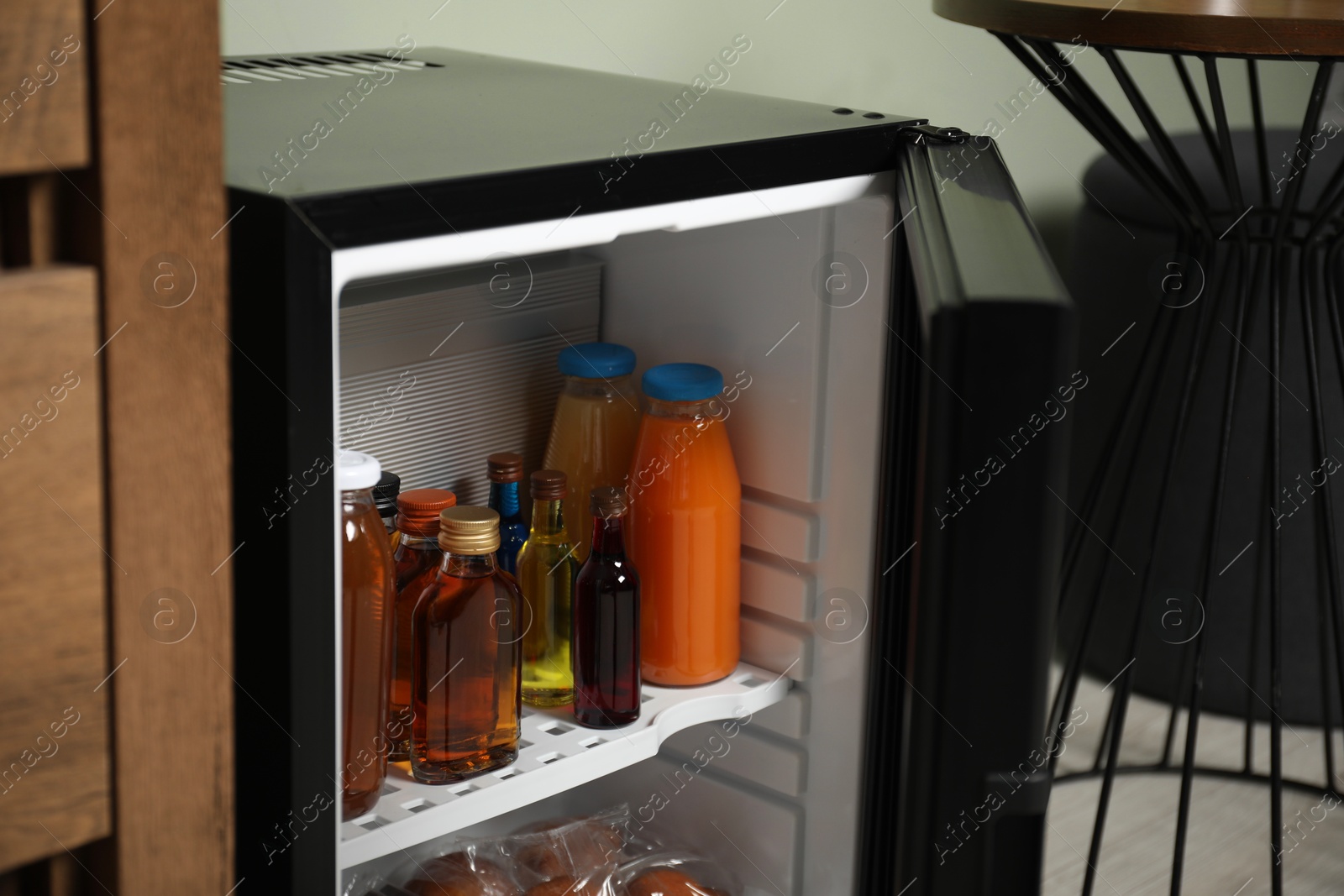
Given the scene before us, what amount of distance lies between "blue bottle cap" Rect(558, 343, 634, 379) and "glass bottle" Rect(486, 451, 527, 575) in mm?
95

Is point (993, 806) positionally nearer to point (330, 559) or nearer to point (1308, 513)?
point (330, 559)

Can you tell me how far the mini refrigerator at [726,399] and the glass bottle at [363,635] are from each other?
0.03 m

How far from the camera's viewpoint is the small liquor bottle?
1093mm

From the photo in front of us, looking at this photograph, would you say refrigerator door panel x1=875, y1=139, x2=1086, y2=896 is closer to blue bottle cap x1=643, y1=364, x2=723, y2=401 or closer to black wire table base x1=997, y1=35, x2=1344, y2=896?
blue bottle cap x1=643, y1=364, x2=723, y2=401

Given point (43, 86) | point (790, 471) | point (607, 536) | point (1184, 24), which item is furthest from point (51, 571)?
point (1184, 24)

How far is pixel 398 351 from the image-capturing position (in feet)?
3.79

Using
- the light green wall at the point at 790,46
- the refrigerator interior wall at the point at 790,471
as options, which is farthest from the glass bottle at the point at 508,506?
the light green wall at the point at 790,46

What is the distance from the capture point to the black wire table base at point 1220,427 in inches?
60.2

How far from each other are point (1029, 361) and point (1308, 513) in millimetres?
1800

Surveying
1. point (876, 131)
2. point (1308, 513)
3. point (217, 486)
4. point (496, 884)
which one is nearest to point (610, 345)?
point (876, 131)

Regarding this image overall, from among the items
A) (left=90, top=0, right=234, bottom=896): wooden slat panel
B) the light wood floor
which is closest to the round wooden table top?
(left=90, top=0, right=234, bottom=896): wooden slat panel

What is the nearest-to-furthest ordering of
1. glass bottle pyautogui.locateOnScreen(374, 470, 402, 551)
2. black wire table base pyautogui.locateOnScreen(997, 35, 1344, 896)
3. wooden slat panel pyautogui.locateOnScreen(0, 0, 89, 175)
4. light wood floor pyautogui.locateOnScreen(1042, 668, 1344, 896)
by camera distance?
wooden slat panel pyautogui.locateOnScreen(0, 0, 89, 175), glass bottle pyautogui.locateOnScreen(374, 470, 402, 551), black wire table base pyautogui.locateOnScreen(997, 35, 1344, 896), light wood floor pyautogui.locateOnScreen(1042, 668, 1344, 896)

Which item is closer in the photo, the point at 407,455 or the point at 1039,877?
the point at 1039,877

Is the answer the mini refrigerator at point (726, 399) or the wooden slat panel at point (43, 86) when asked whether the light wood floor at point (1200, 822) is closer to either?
the mini refrigerator at point (726, 399)
